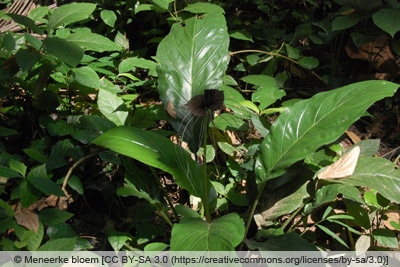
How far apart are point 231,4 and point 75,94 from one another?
3.98ft

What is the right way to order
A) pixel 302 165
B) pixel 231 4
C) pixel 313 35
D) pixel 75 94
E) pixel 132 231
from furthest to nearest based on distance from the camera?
pixel 231 4 < pixel 313 35 < pixel 75 94 < pixel 132 231 < pixel 302 165

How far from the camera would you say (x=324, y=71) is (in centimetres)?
276

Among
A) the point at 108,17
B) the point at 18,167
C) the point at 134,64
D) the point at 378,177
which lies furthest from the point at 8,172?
the point at 108,17

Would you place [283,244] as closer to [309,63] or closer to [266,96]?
[266,96]

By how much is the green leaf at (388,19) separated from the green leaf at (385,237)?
979mm

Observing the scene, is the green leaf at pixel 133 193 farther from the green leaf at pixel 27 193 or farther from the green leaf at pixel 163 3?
the green leaf at pixel 163 3

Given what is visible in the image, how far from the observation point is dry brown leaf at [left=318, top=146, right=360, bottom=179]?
1596mm

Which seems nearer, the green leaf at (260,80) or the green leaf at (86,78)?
the green leaf at (86,78)

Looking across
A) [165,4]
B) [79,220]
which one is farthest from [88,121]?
[165,4]

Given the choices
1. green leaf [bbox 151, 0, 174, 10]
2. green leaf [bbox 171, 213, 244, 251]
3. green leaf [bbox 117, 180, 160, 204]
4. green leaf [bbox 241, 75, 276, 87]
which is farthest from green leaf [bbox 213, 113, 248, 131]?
green leaf [bbox 171, 213, 244, 251]

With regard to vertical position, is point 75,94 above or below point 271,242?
above

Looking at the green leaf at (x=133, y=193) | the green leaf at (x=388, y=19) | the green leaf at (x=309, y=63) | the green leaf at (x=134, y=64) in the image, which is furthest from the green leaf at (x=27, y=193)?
the green leaf at (x=388, y=19)

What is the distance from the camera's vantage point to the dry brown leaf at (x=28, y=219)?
1.54m

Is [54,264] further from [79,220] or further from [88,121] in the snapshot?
[88,121]
